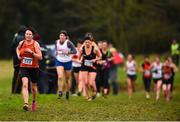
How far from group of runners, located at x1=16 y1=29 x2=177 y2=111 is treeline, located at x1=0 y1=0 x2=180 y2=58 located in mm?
29248

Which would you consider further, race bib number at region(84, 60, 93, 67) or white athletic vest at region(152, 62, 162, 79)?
white athletic vest at region(152, 62, 162, 79)

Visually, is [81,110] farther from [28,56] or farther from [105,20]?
[105,20]

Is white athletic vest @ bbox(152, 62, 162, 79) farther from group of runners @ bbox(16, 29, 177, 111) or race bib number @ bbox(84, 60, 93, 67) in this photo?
race bib number @ bbox(84, 60, 93, 67)

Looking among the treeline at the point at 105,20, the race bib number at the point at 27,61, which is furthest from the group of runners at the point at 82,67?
the treeline at the point at 105,20

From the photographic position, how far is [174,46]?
4056cm

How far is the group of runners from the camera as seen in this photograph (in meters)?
17.5

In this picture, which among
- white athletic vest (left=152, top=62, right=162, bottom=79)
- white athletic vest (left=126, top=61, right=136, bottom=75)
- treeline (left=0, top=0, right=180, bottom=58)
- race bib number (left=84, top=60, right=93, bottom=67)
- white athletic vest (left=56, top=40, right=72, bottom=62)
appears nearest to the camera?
white athletic vest (left=56, top=40, right=72, bottom=62)

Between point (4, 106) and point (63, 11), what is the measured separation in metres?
52.6

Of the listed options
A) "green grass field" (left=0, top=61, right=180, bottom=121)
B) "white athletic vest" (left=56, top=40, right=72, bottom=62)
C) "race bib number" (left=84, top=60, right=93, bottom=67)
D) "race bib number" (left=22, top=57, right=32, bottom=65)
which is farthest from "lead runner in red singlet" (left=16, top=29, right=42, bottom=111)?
"race bib number" (left=84, top=60, right=93, bottom=67)

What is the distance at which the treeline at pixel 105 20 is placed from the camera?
6259cm

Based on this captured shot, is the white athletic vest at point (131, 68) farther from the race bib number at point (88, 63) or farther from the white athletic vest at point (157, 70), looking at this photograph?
the race bib number at point (88, 63)

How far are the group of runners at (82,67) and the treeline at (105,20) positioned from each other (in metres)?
29.2

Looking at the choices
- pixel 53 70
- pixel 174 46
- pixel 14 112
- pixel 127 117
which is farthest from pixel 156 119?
pixel 174 46

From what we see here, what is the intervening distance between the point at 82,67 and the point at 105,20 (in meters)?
41.9
